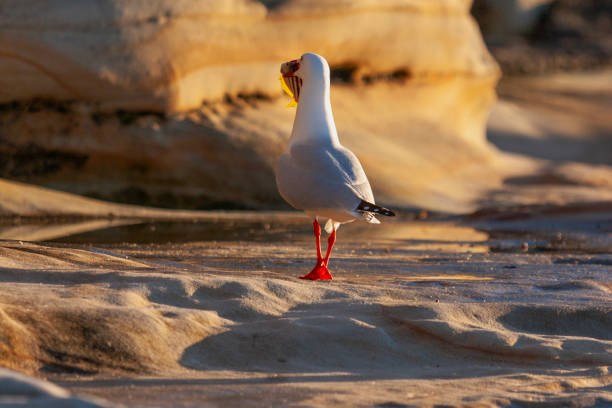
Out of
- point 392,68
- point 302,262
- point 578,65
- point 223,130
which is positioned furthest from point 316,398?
point 578,65

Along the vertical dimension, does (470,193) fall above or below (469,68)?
below

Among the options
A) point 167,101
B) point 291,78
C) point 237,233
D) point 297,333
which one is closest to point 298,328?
point 297,333

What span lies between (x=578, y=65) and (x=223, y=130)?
609 inches

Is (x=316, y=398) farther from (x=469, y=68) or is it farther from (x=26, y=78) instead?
(x=469, y=68)

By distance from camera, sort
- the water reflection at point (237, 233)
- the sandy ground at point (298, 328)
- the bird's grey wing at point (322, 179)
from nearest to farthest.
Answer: the sandy ground at point (298, 328), the bird's grey wing at point (322, 179), the water reflection at point (237, 233)

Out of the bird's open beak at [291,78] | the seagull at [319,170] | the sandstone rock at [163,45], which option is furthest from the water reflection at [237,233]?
the sandstone rock at [163,45]

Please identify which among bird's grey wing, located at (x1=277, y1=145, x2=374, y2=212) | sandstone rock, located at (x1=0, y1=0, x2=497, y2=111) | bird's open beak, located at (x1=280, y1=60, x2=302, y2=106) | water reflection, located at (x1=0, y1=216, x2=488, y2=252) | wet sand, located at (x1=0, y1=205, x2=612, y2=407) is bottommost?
wet sand, located at (x1=0, y1=205, x2=612, y2=407)

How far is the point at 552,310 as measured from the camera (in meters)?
4.08

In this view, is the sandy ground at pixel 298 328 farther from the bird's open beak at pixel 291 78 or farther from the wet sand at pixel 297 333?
the bird's open beak at pixel 291 78

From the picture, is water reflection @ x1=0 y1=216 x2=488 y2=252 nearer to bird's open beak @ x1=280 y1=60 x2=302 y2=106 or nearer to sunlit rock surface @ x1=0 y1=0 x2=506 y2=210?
bird's open beak @ x1=280 y1=60 x2=302 y2=106

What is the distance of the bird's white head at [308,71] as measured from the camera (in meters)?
5.27

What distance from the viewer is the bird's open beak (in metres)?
5.41

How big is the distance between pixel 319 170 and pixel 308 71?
72 cm

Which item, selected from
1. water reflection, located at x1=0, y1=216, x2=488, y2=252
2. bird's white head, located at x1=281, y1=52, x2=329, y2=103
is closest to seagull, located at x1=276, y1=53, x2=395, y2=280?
bird's white head, located at x1=281, y1=52, x2=329, y2=103
